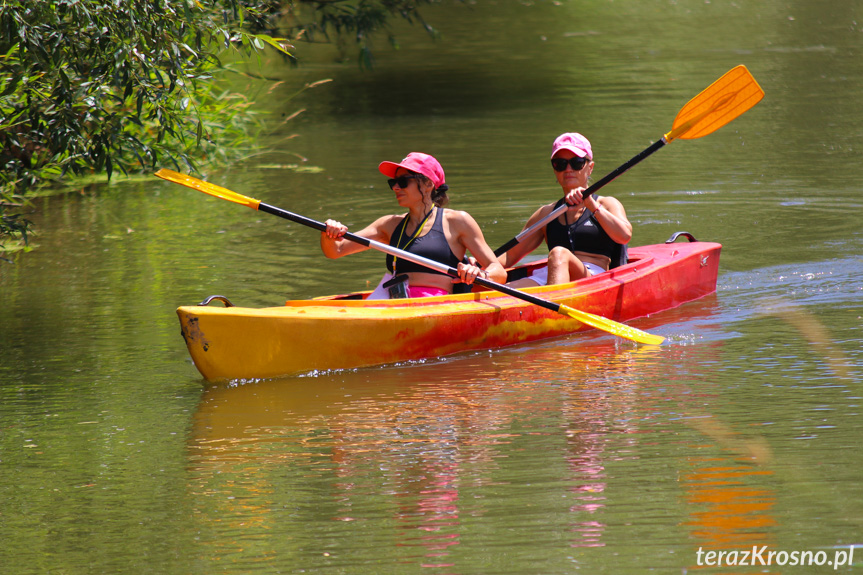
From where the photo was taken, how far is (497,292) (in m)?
6.68

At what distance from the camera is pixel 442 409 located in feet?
18.2

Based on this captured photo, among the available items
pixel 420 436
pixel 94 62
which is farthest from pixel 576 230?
pixel 94 62

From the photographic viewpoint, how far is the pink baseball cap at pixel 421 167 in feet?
20.8

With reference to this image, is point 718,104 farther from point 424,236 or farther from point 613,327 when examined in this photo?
point 424,236

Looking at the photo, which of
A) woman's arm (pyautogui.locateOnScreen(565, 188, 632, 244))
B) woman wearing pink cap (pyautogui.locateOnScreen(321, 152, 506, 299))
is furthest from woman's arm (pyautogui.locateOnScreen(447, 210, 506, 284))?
woman's arm (pyautogui.locateOnScreen(565, 188, 632, 244))

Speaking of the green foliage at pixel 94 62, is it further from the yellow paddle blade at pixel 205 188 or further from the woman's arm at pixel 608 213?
the woman's arm at pixel 608 213

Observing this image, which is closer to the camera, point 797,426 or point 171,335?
point 797,426

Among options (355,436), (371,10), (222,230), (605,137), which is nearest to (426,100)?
(371,10)

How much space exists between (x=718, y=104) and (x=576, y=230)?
1.56 m

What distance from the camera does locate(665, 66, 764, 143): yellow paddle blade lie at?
782 cm

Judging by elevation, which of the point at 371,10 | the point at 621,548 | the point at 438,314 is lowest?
the point at 621,548

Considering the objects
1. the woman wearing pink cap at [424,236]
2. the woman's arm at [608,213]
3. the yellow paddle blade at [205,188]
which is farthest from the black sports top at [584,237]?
the yellow paddle blade at [205,188]

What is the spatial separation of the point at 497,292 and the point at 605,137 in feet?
25.7

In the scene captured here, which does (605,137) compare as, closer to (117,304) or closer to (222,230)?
(222,230)
